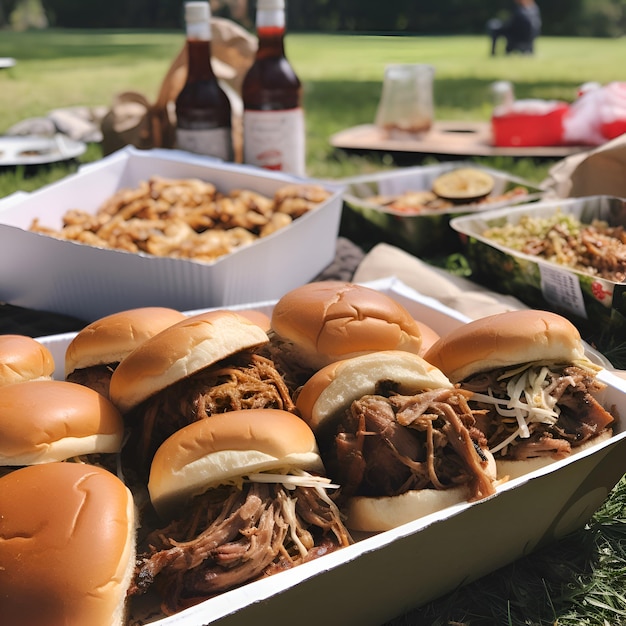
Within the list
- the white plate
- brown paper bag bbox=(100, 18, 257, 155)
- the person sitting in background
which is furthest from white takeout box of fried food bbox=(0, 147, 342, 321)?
the person sitting in background

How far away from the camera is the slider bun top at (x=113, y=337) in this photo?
5.44ft

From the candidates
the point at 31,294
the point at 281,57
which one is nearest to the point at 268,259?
the point at 31,294

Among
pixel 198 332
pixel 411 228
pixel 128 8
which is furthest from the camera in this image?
pixel 128 8

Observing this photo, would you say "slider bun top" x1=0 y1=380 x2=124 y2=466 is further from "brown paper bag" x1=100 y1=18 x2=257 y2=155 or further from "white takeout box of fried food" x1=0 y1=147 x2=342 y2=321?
"brown paper bag" x1=100 y1=18 x2=257 y2=155

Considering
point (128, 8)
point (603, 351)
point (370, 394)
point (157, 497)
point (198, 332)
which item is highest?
point (128, 8)

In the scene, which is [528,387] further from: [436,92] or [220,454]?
[436,92]

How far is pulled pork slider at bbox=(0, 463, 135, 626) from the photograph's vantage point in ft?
3.60

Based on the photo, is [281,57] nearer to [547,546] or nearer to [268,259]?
[268,259]

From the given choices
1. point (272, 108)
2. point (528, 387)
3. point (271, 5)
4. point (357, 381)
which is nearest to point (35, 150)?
point (272, 108)

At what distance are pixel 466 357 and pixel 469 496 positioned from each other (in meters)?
0.39

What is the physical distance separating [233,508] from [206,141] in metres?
2.66

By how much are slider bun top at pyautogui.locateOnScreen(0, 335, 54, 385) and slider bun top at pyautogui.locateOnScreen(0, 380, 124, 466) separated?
0.13 meters

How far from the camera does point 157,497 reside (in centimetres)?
133

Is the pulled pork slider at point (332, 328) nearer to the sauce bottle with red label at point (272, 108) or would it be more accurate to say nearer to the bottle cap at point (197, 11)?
the sauce bottle with red label at point (272, 108)
